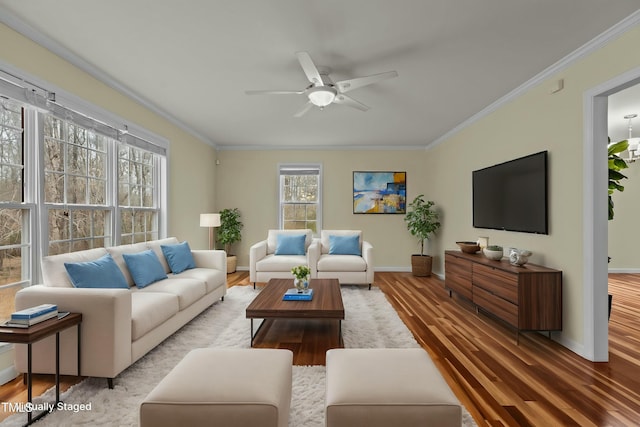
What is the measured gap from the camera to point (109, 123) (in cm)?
357

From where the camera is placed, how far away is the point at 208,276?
12.9 ft

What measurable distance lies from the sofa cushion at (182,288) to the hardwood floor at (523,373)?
38.5 inches

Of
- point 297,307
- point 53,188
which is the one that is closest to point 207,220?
point 53,188

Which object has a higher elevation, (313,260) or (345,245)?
(345,245)

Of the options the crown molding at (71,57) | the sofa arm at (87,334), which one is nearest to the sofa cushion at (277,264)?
the crown molding at (71,57)

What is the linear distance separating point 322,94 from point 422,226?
3.81m

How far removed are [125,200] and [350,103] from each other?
Result: 2.99 meters

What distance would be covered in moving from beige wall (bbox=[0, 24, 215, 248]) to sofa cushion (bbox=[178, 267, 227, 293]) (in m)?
1.17

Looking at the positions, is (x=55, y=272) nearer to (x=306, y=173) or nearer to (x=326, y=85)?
(x=326, y=85)

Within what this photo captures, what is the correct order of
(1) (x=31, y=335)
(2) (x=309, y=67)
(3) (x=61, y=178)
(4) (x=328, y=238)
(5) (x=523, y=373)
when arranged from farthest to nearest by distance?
(4) (x=328, y=238) → (3) (x=61, y=178) → (2) (x=309, y=67) → (5) (x=523, y=373) → (1) (x=31, y=335)

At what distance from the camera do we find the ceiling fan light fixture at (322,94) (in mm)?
3186

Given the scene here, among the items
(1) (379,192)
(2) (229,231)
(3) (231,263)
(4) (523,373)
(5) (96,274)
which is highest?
(1) (379,192)

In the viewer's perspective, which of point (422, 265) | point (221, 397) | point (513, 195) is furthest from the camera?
point (422, 265)

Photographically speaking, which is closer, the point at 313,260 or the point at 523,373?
the point at 523,373
